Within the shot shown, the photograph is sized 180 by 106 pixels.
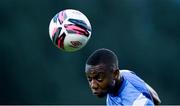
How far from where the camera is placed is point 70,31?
19.1ft

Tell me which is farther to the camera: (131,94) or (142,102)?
(131,94)

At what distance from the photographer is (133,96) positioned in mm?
4664

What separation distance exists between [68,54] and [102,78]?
627 centimetres

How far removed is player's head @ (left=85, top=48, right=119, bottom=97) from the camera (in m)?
4.85

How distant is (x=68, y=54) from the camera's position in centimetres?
1110

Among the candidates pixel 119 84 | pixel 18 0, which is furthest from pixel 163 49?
pixel 119 84

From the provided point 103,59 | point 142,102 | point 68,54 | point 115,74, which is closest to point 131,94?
point 142,102

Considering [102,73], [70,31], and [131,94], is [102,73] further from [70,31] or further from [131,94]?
[70,31]

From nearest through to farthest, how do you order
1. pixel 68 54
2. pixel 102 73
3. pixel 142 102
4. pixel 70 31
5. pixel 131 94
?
pixel 142 102
pixel 131 94
pixel 102 73
pixel 70 31
pixel 68 54

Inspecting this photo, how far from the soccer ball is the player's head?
36.6 inches

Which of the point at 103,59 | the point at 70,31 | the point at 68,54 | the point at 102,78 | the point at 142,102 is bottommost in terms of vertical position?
the point at 68,54

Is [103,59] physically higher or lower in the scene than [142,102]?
higher

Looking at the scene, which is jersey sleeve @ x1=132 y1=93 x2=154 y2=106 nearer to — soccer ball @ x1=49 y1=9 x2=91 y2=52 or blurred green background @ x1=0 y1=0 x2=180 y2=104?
soccer ball @ x1=49 y1=9 x2=91 y2=52

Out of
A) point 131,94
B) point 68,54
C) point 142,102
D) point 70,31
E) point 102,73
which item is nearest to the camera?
point 142,102
